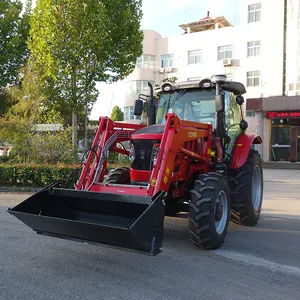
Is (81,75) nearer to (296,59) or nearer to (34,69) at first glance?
(34,69)

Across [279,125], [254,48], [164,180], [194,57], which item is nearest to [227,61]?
[254,48]

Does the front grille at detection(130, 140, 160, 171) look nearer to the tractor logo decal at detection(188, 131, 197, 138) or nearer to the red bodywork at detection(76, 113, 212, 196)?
the red bodywork at detection(76, 113, 212, 196)

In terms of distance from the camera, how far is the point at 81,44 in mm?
14273

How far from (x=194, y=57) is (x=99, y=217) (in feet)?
102

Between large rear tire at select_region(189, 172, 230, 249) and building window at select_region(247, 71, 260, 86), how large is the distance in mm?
26668

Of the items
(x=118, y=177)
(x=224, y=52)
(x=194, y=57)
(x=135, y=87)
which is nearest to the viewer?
(x=118, y=177)

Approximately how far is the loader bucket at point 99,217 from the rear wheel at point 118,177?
1179mm

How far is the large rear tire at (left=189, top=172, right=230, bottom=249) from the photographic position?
17.1 feet

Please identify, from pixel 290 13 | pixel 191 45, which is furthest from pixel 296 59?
pixel 191 45

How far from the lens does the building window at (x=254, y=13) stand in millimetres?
30639

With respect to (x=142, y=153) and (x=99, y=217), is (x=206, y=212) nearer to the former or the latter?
(x=142, y=153)

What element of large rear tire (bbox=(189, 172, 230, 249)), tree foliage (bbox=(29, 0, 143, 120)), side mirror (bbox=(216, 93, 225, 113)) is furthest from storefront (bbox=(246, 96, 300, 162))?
large rear tire (bbox=(189, 172, 230, 249))

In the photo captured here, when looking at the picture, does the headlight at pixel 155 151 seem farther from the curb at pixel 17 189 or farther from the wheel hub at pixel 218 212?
the curb at pixel 17 189

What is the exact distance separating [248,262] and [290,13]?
27752 mm
